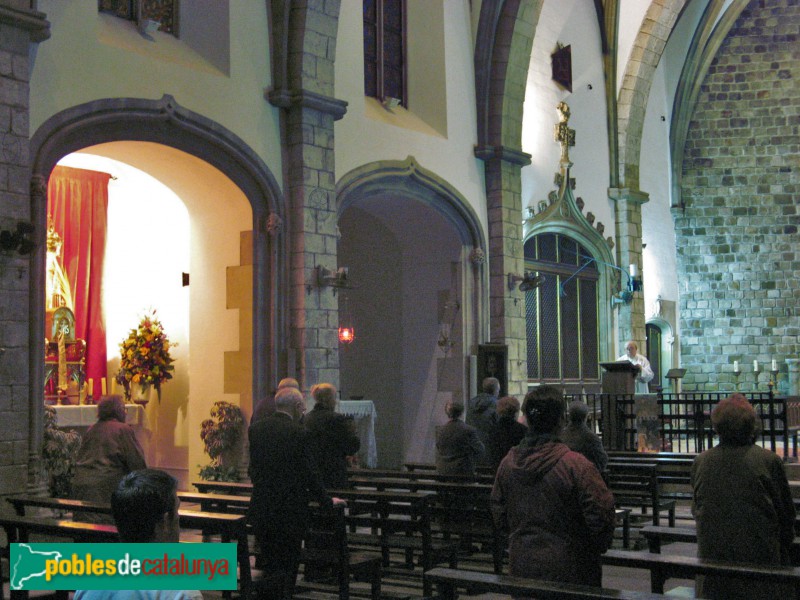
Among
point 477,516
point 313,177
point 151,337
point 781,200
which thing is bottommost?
point 477,516

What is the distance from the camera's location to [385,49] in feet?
45.5

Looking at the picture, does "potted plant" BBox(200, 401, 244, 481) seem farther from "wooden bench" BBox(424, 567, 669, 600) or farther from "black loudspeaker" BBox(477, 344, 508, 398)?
"wooden bench" BBox(424, 567, 669, 600)

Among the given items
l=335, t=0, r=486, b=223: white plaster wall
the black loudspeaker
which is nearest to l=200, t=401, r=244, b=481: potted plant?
l=335, t=0, r=486, b=223: white plaster wall

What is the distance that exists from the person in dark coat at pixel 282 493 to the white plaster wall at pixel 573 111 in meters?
10.7

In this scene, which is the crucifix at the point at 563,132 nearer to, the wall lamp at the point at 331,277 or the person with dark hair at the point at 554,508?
the wall lamp at the point at 331,277

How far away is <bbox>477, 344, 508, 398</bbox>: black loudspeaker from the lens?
45.4ft

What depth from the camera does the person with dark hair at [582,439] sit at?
22.9ft

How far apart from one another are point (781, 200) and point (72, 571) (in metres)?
20.5

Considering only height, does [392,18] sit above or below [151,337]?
above

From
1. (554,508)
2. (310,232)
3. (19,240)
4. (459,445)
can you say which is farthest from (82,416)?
(554,508)

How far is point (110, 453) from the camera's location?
6418 mm

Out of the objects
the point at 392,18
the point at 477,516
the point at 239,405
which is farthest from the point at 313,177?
the point at 477,516

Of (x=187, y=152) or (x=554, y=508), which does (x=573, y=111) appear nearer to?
(x=187, y=152)

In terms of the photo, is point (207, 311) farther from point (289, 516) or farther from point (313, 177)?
point (289, 516)
